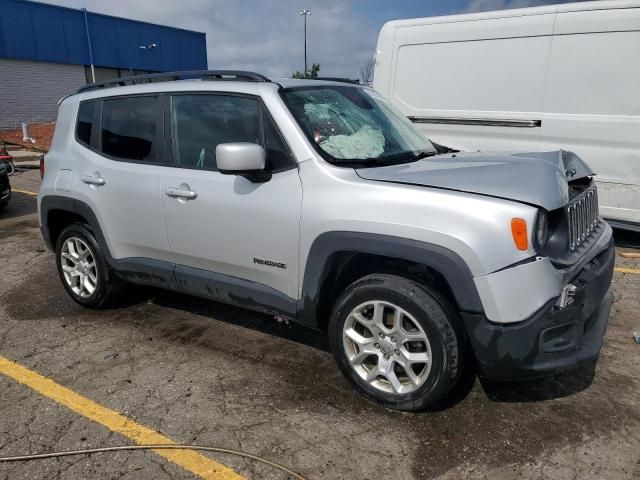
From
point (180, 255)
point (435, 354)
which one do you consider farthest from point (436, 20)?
point (435, 354)

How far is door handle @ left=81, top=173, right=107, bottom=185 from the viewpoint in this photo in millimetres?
3979

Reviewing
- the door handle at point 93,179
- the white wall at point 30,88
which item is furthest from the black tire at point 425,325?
the white wall at point 30,88

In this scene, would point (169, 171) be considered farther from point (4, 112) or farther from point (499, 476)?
point (4, 112)

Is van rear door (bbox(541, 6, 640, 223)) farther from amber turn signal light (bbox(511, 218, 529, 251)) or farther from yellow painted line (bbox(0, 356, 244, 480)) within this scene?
yellow painted line (bbox(0, 356, 244, 480))

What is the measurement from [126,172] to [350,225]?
1901 mm

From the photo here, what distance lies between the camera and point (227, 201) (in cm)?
328

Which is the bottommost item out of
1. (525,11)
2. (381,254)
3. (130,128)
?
(381,254)

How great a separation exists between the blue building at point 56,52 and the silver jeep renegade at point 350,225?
24560mm

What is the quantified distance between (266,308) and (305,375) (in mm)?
491

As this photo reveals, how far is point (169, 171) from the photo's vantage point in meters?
3.61

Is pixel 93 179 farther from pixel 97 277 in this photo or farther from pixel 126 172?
pixel 97 277

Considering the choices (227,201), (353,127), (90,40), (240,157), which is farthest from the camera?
(90,40)

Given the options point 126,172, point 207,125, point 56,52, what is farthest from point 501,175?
point 56,52

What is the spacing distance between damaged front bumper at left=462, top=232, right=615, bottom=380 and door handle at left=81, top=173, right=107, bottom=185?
2.81 m
